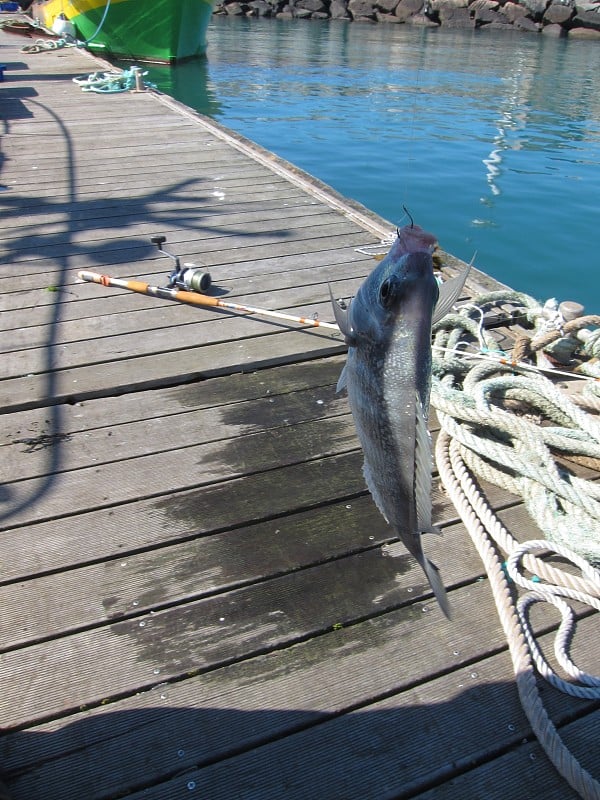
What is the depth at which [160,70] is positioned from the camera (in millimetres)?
21906

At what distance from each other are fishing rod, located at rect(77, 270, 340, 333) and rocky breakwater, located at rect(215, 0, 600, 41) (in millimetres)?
35480

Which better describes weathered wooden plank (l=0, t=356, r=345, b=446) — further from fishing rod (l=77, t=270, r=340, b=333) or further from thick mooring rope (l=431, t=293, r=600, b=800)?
thick mooring rope (l=431, t=293, r=600, b=800)

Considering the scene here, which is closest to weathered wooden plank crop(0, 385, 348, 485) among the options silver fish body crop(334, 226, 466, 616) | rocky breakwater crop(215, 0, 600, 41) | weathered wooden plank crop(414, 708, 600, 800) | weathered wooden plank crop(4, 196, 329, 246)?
weathered wooden plank crop(414, 708, 600, 800)

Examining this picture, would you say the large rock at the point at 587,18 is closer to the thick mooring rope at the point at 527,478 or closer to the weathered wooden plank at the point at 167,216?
the weathered wooden plank at the point at 167,216


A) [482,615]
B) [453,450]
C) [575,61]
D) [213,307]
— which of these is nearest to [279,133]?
[213,307]

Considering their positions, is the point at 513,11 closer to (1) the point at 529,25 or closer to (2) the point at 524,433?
(1) the point at 529,25

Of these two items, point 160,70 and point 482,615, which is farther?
point 160,70

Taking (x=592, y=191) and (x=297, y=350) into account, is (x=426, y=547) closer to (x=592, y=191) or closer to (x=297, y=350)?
(x=297, y=350)

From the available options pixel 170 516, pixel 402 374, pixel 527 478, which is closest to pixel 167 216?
pixel 170 516

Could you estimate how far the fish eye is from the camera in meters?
1.45

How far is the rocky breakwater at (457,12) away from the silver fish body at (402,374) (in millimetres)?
38256

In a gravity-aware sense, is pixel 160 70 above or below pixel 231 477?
above

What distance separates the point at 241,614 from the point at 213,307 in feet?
8.56

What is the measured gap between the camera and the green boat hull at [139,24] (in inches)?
770
